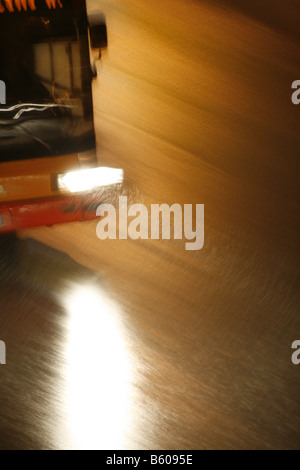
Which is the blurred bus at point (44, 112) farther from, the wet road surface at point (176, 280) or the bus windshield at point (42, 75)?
the wet road surface at point (176, 280)

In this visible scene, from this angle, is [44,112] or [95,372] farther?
[95,372]

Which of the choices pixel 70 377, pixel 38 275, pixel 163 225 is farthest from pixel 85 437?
pixel 163 225

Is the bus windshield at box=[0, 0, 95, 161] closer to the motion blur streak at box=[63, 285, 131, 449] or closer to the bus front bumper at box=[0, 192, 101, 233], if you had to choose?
the bus front bumper at box=[0, 192, 101, 233]

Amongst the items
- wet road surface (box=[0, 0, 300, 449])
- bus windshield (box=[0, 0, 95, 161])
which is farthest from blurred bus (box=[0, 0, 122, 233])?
wet road surface (box=[0, 0, 300, 449])

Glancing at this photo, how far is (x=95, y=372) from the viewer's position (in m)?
2.68

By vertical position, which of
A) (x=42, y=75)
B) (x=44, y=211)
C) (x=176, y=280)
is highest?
(x=42, y=75)

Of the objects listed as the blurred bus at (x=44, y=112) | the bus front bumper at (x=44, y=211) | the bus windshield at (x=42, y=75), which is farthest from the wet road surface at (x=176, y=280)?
the bus windshield at (x=42, y=75)

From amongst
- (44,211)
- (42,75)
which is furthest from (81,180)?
(42,75)

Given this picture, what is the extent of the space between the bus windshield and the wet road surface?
2.88 feet

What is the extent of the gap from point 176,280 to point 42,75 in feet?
4.91

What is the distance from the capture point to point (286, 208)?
344 centimetres

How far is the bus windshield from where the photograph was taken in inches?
95.7

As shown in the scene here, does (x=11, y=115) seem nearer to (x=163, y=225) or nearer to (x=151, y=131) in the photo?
(x=163, y=225)

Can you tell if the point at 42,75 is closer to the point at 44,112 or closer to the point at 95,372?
the point at 44,112
